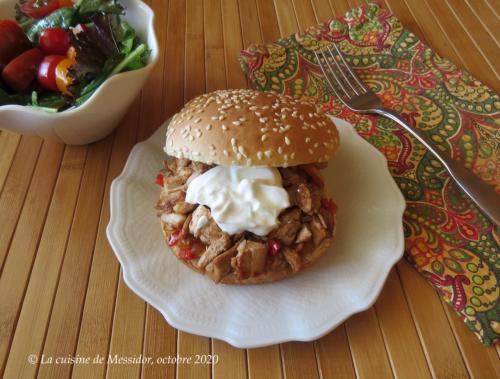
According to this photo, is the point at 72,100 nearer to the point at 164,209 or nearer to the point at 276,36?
the point at 164,209

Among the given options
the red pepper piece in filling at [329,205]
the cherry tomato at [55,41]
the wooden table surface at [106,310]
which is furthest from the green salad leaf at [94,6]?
the red pepper piece in filling at [329,205]

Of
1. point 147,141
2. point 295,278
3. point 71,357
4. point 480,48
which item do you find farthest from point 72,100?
point 480,48

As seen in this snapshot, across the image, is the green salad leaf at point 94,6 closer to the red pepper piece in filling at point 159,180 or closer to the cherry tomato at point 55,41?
the cherry tomato at point 55,41

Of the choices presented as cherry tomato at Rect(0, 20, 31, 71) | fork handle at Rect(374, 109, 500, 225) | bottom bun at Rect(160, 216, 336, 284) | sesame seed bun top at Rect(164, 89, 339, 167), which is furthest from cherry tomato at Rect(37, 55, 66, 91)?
fork handle at Rect(374, 109, 500, 225)

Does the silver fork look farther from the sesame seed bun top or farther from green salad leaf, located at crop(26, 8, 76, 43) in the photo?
green salad leaf, located at crop(26, 8, 76, 43)

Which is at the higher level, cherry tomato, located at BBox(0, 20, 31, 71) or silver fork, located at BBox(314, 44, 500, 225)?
cherry tomato, located at BBox(0, 20, 31, 71)

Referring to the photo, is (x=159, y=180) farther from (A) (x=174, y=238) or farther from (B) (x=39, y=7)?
(B) (x=39, y=7)

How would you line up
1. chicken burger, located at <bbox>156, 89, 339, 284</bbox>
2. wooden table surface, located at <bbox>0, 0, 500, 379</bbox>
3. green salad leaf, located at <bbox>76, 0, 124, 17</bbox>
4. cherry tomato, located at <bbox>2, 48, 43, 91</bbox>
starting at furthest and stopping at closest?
1. green salad leaf, located at <bbox>76, 0, 124, 17</bbox>
2. cherry tomato, located at <bbox>2, 48, 43, 91</bbox>
3. chicken burger, located at <bbox>156, 89, 339, 284</bbox>
4. wooden table surface, located at <bbox>0, 0, 500, 379</bbox>

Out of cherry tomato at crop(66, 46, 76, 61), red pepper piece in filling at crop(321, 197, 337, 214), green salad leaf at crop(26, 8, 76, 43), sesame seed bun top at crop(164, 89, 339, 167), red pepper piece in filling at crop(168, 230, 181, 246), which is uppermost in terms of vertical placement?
green salad leaf at crop(26, 8, 76, 43)
